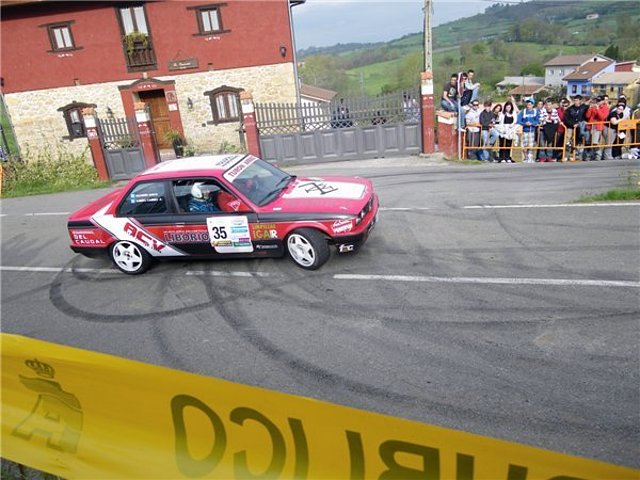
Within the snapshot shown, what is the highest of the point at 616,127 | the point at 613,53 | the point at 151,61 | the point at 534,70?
the point at 151,61

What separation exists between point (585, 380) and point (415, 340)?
162 cm

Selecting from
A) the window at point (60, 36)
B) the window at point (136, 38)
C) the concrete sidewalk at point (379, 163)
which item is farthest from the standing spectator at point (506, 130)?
the window at point (60, 36)

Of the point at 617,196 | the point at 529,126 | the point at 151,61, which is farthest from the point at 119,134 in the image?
the point at 617,196

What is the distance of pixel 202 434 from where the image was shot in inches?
108

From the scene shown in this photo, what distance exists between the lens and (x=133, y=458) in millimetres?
2959

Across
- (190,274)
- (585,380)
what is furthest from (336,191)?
(585,380)

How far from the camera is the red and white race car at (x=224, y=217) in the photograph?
6.96 m

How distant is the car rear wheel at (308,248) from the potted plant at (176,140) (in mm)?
15518

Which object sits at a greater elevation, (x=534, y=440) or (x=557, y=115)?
(x=557, y=115)

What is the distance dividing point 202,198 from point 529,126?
10.3m

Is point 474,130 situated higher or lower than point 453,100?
lower

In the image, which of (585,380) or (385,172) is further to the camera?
(385,172)

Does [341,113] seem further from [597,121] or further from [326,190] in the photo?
[326,190]

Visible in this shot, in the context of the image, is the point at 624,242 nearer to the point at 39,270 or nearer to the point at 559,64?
the point at 39,270
